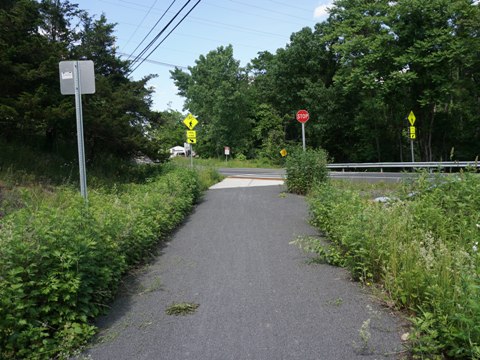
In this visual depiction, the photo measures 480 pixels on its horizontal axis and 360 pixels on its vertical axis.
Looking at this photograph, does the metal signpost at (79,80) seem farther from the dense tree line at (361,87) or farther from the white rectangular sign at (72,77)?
the dense tree line at (361,87)

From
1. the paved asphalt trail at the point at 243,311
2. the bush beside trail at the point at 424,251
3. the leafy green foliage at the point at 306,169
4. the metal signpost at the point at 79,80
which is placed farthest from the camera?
the leafy green foliage at the point at 306,169

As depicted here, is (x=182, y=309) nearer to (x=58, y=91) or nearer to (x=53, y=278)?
(x=53, y=278)

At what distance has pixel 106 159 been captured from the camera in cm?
1653

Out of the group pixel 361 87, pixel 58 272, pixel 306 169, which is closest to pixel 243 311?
pixel 58 272

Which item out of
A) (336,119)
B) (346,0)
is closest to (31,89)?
(346,0)

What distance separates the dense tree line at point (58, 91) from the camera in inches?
469

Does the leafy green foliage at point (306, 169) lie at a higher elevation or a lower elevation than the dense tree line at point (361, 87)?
lower

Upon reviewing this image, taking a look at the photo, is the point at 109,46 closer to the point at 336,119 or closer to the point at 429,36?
the point at 429,36

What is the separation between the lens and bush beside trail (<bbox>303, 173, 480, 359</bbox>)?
3.41 meters

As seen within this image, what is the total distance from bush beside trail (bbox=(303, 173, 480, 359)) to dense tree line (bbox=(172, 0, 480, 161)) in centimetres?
1877

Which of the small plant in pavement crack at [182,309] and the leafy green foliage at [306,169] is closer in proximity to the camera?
the small plant in pavement crack at [182,309]

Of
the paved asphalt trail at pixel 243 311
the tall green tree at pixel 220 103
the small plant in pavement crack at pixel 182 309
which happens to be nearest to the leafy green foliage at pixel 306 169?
the paved asphalt trail at pixel 243 311

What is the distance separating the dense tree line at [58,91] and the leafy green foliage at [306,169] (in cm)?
549

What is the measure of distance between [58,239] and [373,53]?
93.9ft
